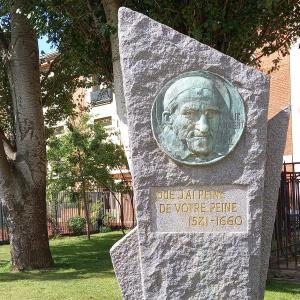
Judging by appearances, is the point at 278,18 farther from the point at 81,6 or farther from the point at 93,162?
the point at 93,162

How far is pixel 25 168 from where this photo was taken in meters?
11.5

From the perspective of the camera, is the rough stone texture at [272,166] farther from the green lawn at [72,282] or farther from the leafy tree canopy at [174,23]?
the leafy tree canopy at [174,23]

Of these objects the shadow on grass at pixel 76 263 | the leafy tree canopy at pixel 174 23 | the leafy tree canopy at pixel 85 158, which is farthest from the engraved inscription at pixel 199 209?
the leafy tree canopy at pixel 85 158

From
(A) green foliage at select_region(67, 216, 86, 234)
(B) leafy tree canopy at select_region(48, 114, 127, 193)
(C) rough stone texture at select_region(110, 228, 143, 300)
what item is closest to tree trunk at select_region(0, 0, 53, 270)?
(B) leafy tree canopy at select_region(48, 114, 127, 193)

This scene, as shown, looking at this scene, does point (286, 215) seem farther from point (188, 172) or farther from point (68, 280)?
point (188, 172)

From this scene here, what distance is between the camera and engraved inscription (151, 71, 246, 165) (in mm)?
4867

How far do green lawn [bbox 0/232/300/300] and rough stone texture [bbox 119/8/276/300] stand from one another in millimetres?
3393

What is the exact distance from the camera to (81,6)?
29.3 ft

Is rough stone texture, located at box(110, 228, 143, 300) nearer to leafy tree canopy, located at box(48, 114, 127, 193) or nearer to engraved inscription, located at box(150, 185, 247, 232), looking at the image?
engraved inscription, located at box(150, 185, 247, 232)

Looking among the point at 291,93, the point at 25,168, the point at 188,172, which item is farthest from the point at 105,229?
the point at 188,172

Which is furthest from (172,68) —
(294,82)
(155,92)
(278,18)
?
(294,82)

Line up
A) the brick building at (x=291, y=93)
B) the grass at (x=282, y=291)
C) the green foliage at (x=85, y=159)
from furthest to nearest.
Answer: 1. the brick building at (x=291, y=93)
2. the green foliage at (x=85, y=159)
3. the grass at (x=282, y=291)

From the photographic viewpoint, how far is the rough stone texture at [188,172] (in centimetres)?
485

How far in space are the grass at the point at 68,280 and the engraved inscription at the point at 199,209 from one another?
12.5ft
